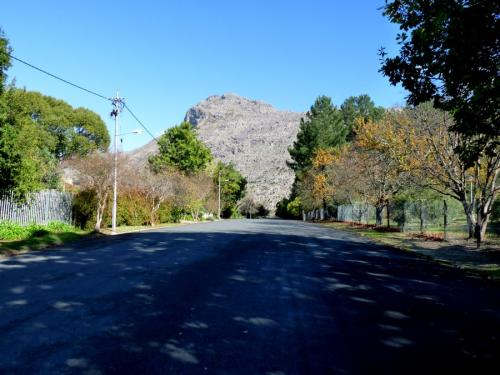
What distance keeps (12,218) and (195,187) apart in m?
32.4

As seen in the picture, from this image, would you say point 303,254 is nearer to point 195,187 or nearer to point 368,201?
point 368,201

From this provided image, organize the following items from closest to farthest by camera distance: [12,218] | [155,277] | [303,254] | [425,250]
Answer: [155,277], [303,254], [425,250], [12,218]

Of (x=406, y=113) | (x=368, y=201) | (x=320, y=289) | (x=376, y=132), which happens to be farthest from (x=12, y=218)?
(x=368, y=201)

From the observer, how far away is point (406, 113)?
2697 cm

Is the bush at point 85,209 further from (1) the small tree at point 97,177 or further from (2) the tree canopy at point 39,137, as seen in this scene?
(2) the tree canopy at point 39,137

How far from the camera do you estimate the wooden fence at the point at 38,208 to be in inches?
872

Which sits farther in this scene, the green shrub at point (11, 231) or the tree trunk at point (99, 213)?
the tree trunk at point (99, 213)

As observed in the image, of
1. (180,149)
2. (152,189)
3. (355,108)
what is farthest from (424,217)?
(355,108)

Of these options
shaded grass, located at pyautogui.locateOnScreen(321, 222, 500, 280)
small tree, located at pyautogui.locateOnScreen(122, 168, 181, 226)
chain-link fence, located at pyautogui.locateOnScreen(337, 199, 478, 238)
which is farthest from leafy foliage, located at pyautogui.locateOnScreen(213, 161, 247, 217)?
shaded grass, located at pyautogui.locateOnScreen(321, 222, 500, 280)

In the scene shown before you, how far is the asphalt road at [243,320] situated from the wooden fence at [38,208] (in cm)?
1180

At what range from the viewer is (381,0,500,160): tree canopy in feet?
29.0

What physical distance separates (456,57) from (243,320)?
285 inches

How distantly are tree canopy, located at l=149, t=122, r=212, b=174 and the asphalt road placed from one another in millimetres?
51753

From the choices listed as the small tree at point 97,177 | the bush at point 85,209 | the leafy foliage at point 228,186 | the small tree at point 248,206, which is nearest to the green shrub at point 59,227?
the bush at point 85,209
